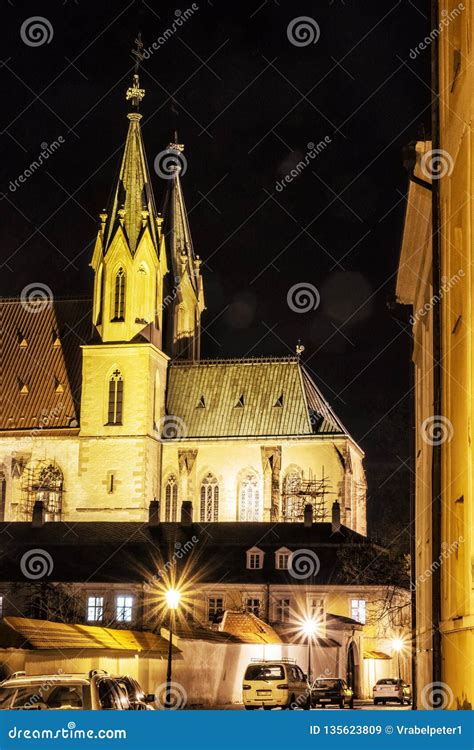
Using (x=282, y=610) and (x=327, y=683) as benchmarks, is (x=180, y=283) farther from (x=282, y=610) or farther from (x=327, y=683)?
(x=327, y=683)

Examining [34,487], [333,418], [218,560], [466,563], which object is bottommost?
[466,563]

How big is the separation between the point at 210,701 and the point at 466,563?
1359 inches

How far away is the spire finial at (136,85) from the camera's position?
79.5 metres

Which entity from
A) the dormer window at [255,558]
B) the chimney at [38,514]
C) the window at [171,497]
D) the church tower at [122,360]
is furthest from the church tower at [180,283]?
the dormer window at [255,558]

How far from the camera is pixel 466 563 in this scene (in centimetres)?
1459

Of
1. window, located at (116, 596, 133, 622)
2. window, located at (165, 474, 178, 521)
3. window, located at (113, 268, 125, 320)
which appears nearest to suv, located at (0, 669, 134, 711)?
window, located at (116, 596, 133, 622)

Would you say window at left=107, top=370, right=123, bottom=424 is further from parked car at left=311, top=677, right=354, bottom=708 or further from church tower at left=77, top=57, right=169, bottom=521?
parked car at left=311, top=677, right=354, bottom=708

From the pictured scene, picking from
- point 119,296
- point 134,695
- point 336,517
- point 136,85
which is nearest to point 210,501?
point 336,517

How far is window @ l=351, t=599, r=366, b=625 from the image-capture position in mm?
63312

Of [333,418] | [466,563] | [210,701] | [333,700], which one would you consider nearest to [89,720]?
[466,563]

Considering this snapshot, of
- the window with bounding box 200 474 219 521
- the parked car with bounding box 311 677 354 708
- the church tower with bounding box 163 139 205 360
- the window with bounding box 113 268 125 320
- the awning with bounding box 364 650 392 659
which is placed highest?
the church tower with bounding box 163 139 205 360

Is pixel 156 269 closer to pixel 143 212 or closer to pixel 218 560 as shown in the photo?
pixel 143 212

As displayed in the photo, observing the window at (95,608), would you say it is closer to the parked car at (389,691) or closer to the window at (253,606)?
the window at (253,606)

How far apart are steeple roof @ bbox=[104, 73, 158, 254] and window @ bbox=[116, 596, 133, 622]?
21.9m
